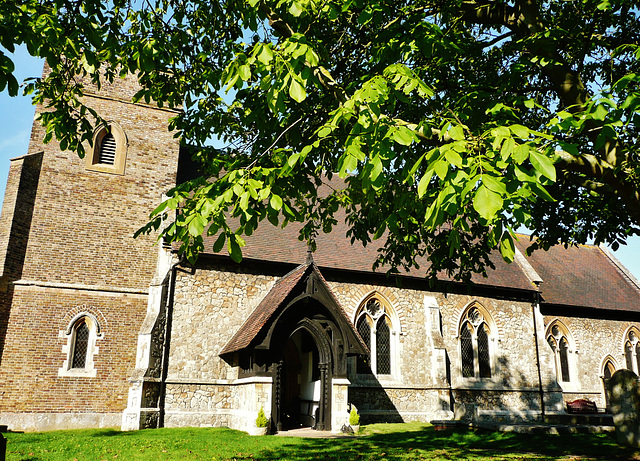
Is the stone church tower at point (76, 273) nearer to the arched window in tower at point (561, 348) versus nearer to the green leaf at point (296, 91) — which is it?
the green leaf at point (296, 91)

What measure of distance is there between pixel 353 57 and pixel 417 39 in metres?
2.23

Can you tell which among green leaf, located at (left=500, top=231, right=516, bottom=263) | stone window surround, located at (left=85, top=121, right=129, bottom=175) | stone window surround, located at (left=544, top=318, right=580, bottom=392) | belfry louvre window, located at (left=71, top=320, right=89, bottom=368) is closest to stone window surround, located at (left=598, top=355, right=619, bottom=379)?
stone window surround, located at (left=544, top=318, right=580, bottom=392)

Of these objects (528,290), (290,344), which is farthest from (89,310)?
(528,290)

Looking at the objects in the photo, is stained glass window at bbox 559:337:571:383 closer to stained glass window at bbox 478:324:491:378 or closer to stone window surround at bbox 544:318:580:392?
stone window surround at bbox 544:318:580:392

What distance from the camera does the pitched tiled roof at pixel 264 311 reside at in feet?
45.2

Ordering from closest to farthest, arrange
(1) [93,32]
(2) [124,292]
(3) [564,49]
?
(1) [93,32] → (3) [564,49] → (2) [124,292]

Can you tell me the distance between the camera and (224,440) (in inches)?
442

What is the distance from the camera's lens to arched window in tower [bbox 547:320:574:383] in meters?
21.3

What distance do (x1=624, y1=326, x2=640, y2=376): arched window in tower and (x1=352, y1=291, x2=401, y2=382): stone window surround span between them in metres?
11.7

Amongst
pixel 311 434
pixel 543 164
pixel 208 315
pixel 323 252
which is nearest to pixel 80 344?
pixel 208 315

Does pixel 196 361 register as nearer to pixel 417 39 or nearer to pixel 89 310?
pixel 89 310

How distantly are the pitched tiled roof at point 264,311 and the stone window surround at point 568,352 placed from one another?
39.3 feet

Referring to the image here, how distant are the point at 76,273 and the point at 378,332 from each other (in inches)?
387

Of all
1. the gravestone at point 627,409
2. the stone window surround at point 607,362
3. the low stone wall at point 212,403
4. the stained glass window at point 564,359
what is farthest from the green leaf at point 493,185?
the stone window surround at point 607,362
